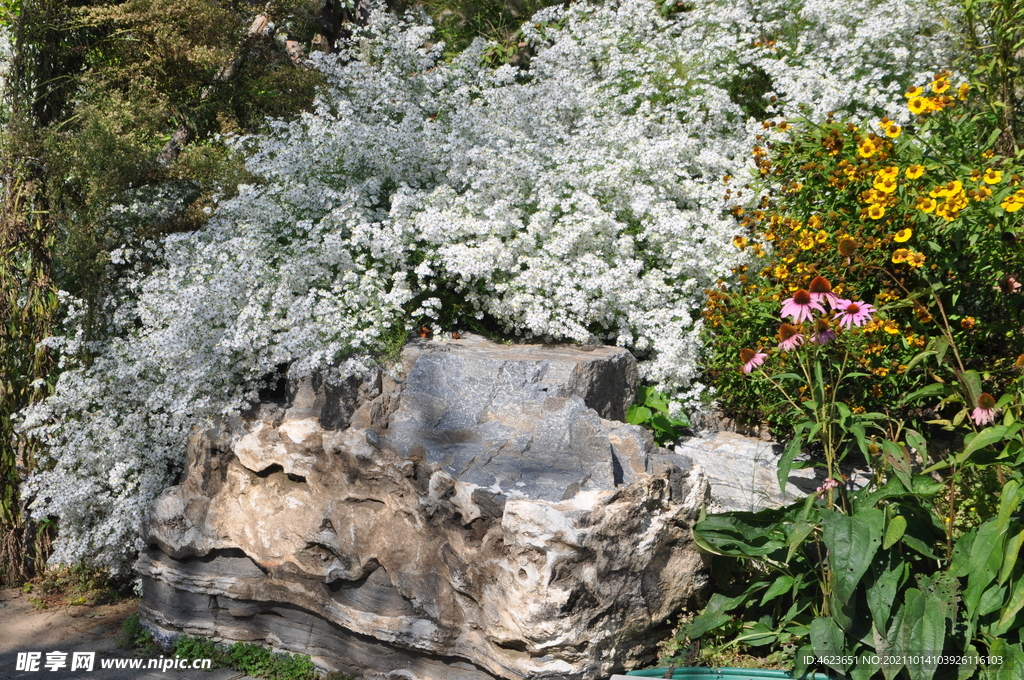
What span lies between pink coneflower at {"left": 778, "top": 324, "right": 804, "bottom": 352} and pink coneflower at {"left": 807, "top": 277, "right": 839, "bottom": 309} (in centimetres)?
14

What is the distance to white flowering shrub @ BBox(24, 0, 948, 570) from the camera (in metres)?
4.14

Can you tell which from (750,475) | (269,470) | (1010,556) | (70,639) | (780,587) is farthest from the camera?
(70,639)

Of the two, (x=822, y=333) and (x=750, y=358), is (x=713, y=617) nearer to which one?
(x=750, y=358)

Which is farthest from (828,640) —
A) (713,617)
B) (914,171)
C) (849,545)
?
(914,171)

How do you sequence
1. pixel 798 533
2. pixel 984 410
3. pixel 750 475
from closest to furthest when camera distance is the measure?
1. pixel 984 410
2. pixel 798 533
3. pixel 750 475

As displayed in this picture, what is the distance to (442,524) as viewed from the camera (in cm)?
337

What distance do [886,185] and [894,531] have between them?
56.6 inches

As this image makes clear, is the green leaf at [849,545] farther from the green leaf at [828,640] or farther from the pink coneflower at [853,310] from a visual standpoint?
the pink coneflower at [853,310]

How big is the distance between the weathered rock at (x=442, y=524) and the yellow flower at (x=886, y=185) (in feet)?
4.67

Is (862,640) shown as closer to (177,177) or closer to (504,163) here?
(504,163)

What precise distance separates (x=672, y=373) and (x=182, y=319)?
104 inches

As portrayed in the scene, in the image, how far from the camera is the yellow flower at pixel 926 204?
3144 millimetres

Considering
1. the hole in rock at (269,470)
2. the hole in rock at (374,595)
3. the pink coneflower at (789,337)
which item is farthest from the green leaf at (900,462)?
the hole in rock at (269,470)

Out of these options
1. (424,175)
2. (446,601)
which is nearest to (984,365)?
(446,601)
